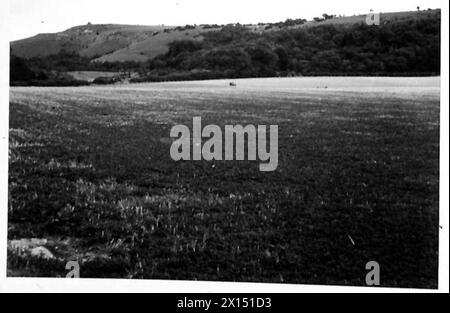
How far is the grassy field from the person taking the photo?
23.9 feet

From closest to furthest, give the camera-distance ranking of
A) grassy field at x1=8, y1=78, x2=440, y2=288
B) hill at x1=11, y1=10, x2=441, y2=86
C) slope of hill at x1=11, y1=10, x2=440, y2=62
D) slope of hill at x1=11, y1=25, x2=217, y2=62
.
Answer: grassy field at x1=8, y1=78, x2=440, y2=288
hill at x1=11, y1=10, x2=441, y2=86
slope of hill at x1=11, y1=10, x2=440, y2=62
slope of hill at x1=11, y1=25, x2=217, y2=62

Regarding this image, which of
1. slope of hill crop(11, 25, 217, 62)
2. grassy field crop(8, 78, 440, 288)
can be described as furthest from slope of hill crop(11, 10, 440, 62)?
grassy field crop(8, 78, 440, 288)

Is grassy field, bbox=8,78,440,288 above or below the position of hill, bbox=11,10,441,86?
below

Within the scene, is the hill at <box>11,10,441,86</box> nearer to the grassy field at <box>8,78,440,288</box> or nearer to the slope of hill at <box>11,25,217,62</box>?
the slope of hill at <box>11,25,217,62</box>

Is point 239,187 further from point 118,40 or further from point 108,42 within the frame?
point 108,42

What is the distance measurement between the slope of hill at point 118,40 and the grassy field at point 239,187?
67 centimetres

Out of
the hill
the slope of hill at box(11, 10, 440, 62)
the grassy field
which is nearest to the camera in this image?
the grassy field

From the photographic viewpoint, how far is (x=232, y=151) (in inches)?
306

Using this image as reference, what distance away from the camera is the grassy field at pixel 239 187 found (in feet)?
23.9

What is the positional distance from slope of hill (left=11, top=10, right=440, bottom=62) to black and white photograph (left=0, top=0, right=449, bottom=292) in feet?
0.09

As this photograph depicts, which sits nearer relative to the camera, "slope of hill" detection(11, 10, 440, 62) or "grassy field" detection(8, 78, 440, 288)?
"grassy field" detection(8, 78, 440, 288)

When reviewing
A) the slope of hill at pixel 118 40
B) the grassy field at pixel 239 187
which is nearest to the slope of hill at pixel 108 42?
the slope of hill at pixel 118 40

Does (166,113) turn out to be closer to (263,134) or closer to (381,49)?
(263,134)

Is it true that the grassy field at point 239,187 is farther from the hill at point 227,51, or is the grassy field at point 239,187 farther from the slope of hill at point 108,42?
the slope of hill at point 108,42
